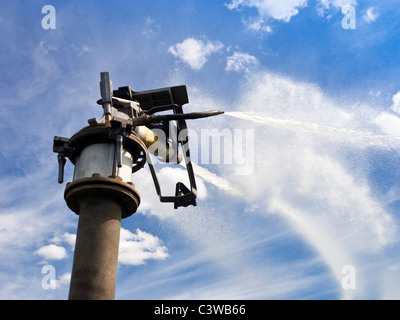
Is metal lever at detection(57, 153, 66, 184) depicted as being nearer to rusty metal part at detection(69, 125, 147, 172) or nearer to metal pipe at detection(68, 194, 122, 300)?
rusty metal part at detection(69, 125, 147, 172)

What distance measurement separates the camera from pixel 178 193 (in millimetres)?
14031

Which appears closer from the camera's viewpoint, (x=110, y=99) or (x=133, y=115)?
(x=110, y=99)

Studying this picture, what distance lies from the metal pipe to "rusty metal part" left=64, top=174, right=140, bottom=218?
172mm

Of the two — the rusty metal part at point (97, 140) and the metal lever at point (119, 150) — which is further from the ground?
the rusty metal part at point (97, 140)

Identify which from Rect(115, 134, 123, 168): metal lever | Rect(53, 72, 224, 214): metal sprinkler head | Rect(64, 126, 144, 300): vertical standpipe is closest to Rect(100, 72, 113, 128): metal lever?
Rect(53, 72, 224, 214): metal sprinkler head

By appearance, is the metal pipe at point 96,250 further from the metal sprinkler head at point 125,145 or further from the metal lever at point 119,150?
the metal lever at point 119,150

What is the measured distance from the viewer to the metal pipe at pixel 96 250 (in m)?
9.52

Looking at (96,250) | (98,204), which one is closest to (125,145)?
(98,204)

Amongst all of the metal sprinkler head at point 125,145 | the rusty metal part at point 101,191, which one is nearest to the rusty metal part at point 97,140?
the metal sprinkler head at point 125,145
